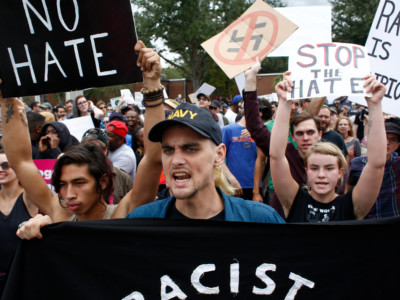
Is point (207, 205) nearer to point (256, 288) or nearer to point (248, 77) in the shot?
point (256, 288)

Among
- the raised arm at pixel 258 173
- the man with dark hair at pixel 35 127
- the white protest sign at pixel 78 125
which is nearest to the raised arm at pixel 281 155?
the raised arm at pixel 258 173

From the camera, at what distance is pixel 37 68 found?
262 centimetres

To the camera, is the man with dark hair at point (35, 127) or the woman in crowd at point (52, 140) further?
the man with dark hair at point (35, 127)

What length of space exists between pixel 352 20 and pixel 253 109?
45.5 meters

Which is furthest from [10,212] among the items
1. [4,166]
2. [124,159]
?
[124,159]

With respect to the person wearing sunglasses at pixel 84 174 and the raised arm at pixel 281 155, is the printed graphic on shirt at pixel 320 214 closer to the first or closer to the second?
the raised arm at pixel 281 155

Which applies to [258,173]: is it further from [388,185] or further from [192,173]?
[192,173]

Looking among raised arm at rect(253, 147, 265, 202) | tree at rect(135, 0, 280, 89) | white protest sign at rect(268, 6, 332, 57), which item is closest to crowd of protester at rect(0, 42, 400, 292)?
raised arm at rect(253, 147, 265, 202)

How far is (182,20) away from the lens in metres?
41.1

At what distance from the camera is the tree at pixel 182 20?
40.0 metres

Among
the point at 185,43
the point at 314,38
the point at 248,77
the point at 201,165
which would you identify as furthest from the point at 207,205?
the point at 185,43

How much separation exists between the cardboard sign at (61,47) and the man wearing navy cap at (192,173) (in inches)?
22.1

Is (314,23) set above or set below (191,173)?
above

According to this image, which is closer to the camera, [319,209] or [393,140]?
[319,209]
